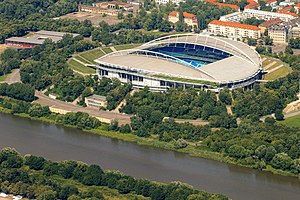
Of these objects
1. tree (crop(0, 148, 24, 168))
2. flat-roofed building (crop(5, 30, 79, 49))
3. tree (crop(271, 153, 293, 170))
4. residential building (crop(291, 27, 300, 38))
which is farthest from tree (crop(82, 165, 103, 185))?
residential building (crop(291, 27, 300, 38))

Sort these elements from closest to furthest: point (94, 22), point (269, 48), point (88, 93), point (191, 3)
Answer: point (88, 93) < point (269, 48) < point (94, 22) < point (191, 3)

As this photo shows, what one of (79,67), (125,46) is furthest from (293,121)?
(125,46)

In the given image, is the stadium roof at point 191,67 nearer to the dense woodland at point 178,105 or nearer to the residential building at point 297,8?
the dense woodland at point 178,105

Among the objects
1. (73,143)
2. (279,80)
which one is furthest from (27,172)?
(279,80)

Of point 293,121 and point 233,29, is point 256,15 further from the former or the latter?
point 293,121

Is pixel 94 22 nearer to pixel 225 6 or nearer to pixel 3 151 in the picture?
pixel 225 6

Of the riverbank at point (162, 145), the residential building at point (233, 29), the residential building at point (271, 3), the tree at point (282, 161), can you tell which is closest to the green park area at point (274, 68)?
the residential building at point (233, 29)
